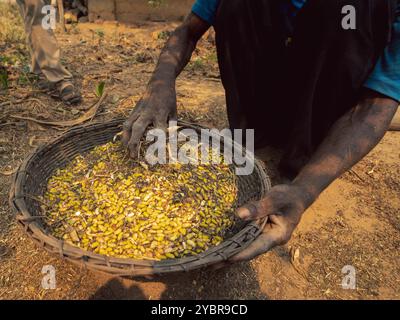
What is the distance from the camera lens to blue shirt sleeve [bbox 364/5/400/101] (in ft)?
5.24

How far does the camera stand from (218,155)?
201cm

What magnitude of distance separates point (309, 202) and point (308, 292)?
0.59 m

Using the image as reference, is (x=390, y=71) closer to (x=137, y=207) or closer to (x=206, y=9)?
(x=206, y=9)

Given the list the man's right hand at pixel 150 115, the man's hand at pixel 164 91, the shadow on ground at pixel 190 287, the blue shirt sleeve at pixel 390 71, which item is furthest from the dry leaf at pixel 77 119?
the blue shirt sleeve at pixel 390 71

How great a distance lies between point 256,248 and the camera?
138 centimetres

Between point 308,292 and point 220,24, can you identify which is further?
point 220,24

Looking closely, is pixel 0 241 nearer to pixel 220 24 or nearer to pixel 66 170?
pixel 66 170

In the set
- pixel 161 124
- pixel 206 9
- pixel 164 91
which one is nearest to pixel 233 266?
pixel 161 124

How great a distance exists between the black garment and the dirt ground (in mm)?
491

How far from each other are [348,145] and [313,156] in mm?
160

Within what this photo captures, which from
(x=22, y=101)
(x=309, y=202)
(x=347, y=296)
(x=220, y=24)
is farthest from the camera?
(x=22, y=101)

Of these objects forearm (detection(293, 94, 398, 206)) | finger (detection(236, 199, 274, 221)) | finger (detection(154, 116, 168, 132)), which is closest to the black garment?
forearm (detection(293, 94, 398, 206))

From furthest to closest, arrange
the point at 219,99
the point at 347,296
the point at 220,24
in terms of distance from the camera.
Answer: the point at 219,99, the point at 220,24, the point at 347,296
